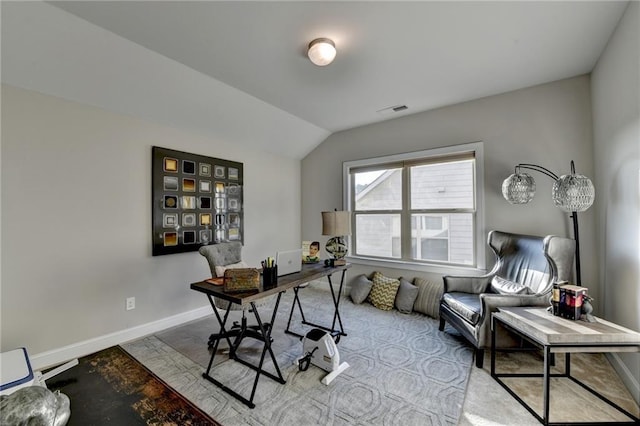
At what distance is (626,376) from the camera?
1.98 metres

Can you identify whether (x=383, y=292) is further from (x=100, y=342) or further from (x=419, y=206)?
(x=100, y=342)

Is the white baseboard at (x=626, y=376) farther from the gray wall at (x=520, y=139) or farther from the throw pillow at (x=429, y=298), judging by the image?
the throw pillow at (x=429, y=298)

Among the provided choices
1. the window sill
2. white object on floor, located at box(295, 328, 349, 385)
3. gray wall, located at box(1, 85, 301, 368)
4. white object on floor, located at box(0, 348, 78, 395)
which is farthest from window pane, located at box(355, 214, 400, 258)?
white object on floor, located at box(0, 348, 78, 395)

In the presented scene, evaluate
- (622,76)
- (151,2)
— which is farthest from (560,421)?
(151,2)

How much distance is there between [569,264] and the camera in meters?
2.25

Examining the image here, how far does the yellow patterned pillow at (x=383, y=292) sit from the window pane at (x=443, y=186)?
44.4 inches

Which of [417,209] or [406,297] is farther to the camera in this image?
[417,209]

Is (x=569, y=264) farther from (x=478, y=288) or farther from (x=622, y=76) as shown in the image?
(x=622, y=76)

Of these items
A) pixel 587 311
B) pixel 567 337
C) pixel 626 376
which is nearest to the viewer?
pixel 567 337

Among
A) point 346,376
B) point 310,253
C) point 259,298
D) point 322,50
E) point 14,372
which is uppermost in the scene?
point 322,50

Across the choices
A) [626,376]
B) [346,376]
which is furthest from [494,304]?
[346,376]

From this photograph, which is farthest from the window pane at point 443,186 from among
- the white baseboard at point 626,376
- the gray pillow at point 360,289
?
the white baseboard at point 626,376

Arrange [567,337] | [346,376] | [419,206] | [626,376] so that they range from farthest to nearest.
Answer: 1. [419,206]
2. [346,376]
3. [626,376]
4. [567,337]

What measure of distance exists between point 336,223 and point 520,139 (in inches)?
91.9
